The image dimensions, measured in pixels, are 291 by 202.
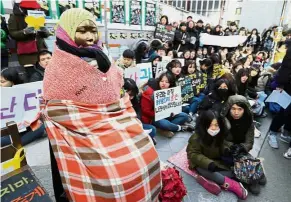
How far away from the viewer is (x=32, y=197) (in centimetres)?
114

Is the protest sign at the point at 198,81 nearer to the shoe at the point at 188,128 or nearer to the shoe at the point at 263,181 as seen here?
the shoe at the point at 188,128

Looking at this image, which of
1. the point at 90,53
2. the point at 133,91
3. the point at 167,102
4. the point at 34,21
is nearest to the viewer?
the point at 90,53

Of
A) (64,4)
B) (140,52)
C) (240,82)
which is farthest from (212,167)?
(64,4)

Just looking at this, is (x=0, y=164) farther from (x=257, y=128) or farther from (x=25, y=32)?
(x=257, y=128)

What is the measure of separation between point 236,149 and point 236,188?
41 cm

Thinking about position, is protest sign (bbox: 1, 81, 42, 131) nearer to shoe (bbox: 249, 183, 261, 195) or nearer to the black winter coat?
shoe (bbox: 249, 183, 261, 195)

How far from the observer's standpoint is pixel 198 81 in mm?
4211

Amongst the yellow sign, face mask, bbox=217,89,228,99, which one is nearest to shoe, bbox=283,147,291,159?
face mask, bbox=217,89,228,99

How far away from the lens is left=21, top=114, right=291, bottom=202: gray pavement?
2.08 m

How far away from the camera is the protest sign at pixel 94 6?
5.10 m

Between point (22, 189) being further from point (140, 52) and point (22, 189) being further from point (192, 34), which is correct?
point (192, 34)

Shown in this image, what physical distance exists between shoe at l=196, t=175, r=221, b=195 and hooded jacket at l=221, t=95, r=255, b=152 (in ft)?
1.74

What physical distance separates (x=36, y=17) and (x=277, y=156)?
149 inches

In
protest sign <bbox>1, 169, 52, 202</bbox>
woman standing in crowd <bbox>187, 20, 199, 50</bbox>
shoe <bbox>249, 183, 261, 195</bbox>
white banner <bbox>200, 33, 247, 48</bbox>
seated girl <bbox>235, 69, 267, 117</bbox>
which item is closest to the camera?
protest sign <bbox>1, 169, 52, 202</bbox>
